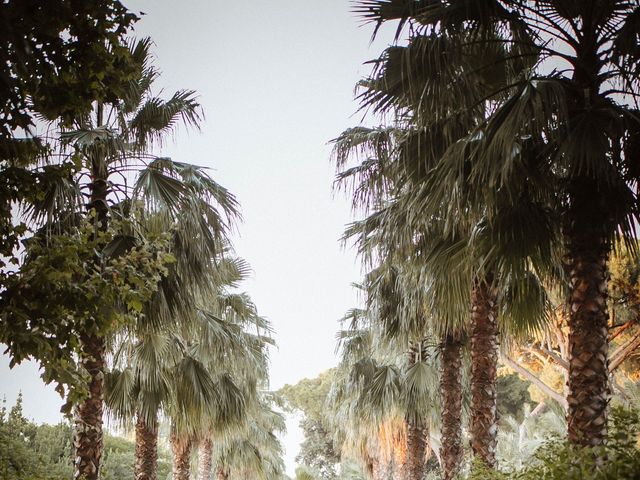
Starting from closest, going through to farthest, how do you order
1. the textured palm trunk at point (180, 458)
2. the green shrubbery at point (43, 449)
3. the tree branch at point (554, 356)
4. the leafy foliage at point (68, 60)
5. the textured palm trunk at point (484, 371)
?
the leafy foliage at point (68, 60) → the textured palm trunk at point (484, 371) → the green shrubbery at point (43, 449) → the textured palm trunk at point (180, 458) → the tree branch at point (554, 356)

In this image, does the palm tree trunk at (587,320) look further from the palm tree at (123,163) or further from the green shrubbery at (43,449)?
the green shrubbery at (43,449)

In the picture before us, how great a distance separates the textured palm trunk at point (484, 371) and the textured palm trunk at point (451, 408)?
150 centimetres

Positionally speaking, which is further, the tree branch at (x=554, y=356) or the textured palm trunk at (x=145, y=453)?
the tree branch at (x=554, y=356)

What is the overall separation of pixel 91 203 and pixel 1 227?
4.38 metres

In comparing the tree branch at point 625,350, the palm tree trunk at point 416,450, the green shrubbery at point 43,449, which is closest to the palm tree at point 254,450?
the green shrubbery at point 43,449

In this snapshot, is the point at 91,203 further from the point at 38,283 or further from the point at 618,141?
the point at 618,141

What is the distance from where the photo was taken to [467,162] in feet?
20.2

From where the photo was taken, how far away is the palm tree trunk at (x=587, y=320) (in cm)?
532

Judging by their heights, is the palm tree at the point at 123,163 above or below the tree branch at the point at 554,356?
above

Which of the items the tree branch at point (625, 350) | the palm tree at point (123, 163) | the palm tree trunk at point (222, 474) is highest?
the palm tree at point (123, 163)

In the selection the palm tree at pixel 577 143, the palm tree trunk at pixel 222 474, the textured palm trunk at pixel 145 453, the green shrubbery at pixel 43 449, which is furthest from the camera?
the palm tree trunk at pixel 222 474

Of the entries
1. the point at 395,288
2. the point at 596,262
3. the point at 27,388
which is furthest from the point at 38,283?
the point at 395,288

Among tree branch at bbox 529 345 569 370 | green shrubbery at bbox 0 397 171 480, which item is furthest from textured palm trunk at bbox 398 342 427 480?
green shrubbery at bbox 0 397 171 480

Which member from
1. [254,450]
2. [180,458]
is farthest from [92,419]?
[254,450]
